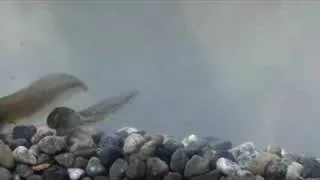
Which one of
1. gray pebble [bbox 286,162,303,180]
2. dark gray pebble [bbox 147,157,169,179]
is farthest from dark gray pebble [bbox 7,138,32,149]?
gray pebble [bbox 286,162,303,180]

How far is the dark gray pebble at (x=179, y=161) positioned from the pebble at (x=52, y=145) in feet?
0.63

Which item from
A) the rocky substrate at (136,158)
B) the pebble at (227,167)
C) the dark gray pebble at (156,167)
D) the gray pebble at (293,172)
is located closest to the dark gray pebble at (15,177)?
the rocky substrate at (136,158)

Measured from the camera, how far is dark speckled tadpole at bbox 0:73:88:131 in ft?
3.03

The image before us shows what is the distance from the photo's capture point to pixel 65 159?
87 centimetres

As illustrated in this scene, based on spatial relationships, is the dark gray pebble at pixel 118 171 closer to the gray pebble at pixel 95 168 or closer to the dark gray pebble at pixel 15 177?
the gray pebble at pixel 95 168

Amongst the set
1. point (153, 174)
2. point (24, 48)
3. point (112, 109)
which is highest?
point (24, 48)

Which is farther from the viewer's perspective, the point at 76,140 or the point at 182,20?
the point at 182,20

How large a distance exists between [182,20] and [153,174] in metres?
0.32

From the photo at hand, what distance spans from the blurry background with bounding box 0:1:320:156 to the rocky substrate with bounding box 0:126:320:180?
64mm

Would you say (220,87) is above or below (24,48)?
below

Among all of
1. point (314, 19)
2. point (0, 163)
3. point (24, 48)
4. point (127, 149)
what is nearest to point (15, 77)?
point (24, 48)

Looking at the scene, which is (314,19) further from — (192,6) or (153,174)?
(153,174)

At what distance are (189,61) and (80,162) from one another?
0.28 meters

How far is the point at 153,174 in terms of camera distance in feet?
2.76
